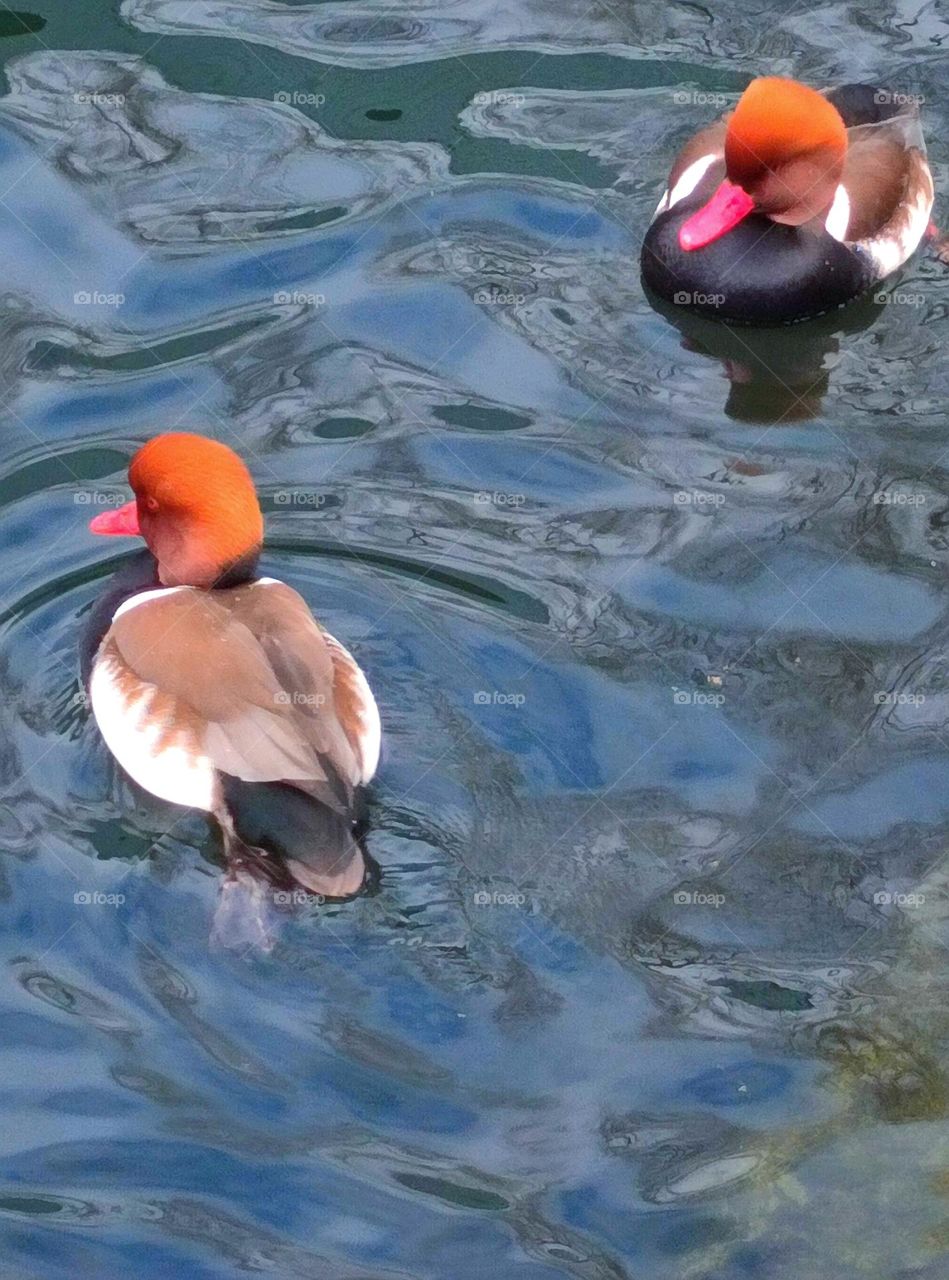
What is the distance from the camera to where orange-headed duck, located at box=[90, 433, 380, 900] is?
5.62m

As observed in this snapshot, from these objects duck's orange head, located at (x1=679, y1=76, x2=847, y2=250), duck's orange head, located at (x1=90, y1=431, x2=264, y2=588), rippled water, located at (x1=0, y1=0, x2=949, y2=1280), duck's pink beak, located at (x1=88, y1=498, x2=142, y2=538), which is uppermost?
duck's orange head, located at (x1=679, y1=76, x2=847, y2=250)

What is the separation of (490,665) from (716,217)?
2576mm

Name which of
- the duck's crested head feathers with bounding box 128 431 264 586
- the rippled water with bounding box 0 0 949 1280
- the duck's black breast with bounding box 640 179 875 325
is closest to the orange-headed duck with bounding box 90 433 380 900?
the duck's crested head feathers with bounding box 128 431 264 586

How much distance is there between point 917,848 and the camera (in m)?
5.88

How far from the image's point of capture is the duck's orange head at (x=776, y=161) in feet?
25.0

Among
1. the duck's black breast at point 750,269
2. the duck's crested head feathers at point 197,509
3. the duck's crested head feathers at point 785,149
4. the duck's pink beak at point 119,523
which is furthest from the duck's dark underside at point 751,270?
the duck's pink beak at point 119,523

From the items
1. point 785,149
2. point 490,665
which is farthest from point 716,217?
point 490,665

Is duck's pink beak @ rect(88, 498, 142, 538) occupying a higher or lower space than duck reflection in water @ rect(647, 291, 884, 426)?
higher

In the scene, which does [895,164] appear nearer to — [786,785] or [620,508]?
[620,508]

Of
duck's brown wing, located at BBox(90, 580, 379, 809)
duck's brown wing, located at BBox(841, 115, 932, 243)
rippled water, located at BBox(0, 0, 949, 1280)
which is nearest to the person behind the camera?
rippled water, located at BBox(0, 0, 949, 1280)

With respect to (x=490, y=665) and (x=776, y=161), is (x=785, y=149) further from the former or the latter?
(x=490, y=665)

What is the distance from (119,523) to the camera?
6.37m

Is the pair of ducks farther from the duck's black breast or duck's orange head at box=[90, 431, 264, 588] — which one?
the duck's black breast

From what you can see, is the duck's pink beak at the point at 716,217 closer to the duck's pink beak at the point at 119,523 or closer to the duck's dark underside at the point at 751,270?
the duck's dark underside at the point at 751,270
